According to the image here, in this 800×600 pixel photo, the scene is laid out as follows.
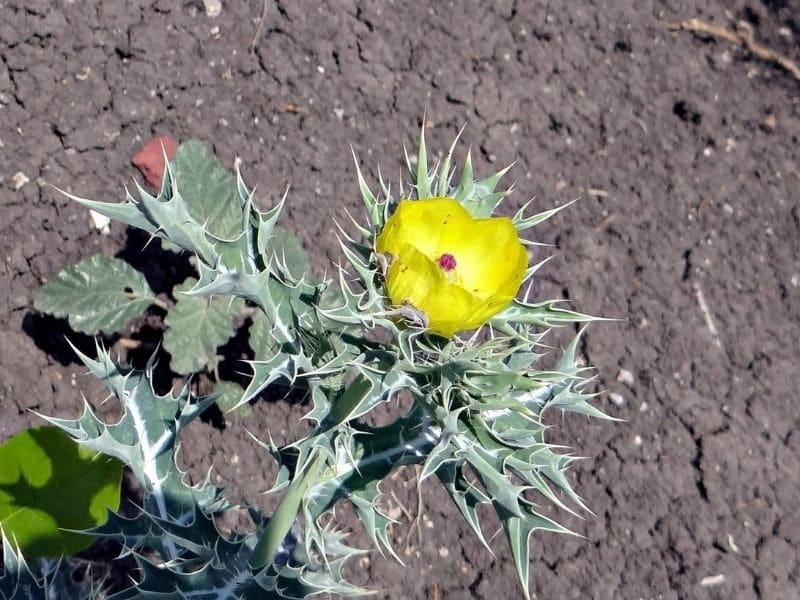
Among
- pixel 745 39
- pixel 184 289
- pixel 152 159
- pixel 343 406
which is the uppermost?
pixel 745 39

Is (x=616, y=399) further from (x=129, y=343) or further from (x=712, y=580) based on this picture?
(x=129, y=343)

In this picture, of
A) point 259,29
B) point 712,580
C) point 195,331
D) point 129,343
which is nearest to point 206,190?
point 195,331

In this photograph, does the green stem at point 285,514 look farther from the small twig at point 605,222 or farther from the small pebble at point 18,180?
the small twig at point 605,222

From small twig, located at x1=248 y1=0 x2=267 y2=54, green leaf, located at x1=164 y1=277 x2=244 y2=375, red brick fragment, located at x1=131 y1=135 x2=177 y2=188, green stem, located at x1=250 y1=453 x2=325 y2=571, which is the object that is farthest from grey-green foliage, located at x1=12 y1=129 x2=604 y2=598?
small twig, located at x1=248 y1=0 x2=267 y2=54

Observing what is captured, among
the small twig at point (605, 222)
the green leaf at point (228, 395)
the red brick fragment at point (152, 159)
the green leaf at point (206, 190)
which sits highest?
the green leaf at point (206, 190)

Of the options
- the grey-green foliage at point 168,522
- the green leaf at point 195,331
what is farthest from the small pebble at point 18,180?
the grey-green foliage at point 168,522

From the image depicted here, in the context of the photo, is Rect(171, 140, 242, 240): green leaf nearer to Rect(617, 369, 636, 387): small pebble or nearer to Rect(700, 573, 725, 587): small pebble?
Rect(617, 369, 636, 387): small pebble
